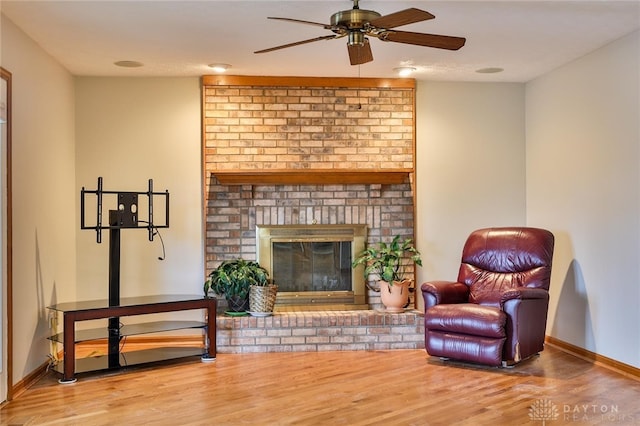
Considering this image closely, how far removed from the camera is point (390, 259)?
17.8 ft

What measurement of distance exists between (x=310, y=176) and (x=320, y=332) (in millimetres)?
1407

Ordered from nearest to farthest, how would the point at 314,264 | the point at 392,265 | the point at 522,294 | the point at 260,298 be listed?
the point at 522,294 < the point at 260,298 < the point at 392,265 < the point at 314,264

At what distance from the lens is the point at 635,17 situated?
155 inches

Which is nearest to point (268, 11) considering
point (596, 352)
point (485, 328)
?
point (485, 328)

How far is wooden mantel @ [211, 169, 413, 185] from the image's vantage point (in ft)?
17.9

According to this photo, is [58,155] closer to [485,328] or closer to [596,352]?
[485,328]

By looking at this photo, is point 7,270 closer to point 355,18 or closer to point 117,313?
point 117,313

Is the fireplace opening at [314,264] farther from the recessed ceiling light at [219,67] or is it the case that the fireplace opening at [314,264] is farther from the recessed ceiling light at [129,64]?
the recessed ceiling light at [129,64]

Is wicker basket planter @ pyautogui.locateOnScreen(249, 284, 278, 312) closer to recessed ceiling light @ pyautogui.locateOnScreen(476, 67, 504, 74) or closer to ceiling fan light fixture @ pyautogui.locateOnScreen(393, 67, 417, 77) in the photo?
ceiling fan light fixture @ pyautogui.locateOnScreen(393, 67, 417, 77)

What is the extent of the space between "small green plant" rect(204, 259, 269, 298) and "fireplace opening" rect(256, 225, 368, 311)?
0.40 metres

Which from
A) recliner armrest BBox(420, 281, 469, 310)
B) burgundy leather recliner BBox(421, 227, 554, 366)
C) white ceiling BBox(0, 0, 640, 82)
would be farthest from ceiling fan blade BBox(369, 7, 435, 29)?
recliner armrest BBox(420, 281, 469, 310)

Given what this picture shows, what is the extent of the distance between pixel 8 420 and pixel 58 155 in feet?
7.47

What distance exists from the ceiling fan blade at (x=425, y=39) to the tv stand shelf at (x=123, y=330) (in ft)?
8.54

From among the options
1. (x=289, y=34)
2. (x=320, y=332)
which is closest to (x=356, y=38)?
(x=289, y=34)
